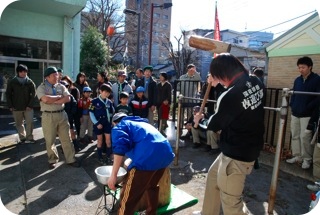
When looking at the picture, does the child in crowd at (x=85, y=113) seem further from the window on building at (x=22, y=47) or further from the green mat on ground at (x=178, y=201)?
the window on building at (x=22, y=47)

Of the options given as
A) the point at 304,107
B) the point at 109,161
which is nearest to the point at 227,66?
the point at 304,107

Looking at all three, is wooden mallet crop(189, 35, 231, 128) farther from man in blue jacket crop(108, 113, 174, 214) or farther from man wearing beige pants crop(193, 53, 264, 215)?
man in blue jacket crop(108, 113, 174, 214)

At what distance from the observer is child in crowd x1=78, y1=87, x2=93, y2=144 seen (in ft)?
20.3

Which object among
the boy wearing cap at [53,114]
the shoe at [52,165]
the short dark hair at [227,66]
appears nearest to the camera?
the short dark hair at [227,66]

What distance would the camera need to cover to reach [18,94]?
5988 mm

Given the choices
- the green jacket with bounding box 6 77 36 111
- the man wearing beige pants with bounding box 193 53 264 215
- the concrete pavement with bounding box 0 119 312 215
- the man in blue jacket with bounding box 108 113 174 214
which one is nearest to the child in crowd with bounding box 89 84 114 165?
the concrete pavement with bounding box 0 119 312 215

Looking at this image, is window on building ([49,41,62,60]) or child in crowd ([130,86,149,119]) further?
window on building ([49,41,62,60])

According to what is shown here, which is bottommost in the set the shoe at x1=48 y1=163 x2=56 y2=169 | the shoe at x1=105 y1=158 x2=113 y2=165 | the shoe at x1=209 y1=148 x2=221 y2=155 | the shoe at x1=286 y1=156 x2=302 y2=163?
the shoe at x1=48 y1=163 x2=56 y2=169

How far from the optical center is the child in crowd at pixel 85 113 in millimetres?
6199

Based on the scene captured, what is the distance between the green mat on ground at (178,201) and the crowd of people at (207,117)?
1.65 ft

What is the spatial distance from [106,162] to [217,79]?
3210 millimetres

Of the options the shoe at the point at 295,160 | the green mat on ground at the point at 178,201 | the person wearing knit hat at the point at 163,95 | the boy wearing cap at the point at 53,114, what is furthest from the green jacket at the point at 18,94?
the shoe at the point at 295,160

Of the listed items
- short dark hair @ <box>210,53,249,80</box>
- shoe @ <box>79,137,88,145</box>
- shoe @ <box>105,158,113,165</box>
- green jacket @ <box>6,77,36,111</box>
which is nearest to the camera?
short dark hair @ <box>210,53,249,80</box>

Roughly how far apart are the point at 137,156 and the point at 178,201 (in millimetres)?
1315
